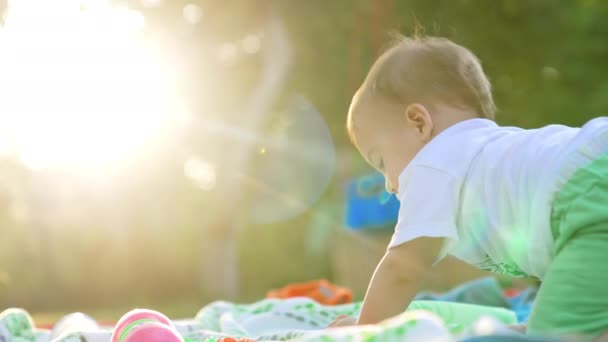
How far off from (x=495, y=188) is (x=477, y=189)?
3 cm

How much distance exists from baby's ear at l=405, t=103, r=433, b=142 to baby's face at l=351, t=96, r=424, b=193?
0.01 metres

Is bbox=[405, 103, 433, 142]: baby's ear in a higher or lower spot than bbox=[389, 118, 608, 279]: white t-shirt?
higher

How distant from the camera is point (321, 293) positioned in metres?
2.35

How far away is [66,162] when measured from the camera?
22.7ft

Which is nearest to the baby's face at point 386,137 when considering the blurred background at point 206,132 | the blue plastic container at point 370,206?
the blue plastic container at point 370,206

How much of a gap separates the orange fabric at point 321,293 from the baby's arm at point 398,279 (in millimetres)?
1080

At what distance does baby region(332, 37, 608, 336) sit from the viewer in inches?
42.5

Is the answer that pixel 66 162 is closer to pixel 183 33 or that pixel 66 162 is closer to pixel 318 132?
pixel 183 33

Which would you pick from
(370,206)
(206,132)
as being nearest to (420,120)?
(370,206)

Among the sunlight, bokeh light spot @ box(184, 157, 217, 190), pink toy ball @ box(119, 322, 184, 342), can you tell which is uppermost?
the sunlight

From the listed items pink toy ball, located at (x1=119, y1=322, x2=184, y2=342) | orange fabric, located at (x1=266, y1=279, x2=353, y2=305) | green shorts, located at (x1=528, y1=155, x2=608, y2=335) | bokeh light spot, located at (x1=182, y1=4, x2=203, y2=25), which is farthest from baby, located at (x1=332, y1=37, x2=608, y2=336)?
bokeh light spot, located at (x1=182, y1=4, x2=203, y2=25)

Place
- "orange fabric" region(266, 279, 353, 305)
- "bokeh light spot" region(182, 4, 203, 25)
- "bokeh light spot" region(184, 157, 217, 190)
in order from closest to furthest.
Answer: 1. "orange fabric" region(266, 279, 353, 305)
2. "bokeh light spot" region(182, 4, 203, 25)
3. "bokeh light spot" region(184, 157, 217, 190)

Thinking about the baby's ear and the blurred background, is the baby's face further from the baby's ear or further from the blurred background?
the blurred background

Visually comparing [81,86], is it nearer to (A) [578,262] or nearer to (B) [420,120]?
(B) [420,120]
